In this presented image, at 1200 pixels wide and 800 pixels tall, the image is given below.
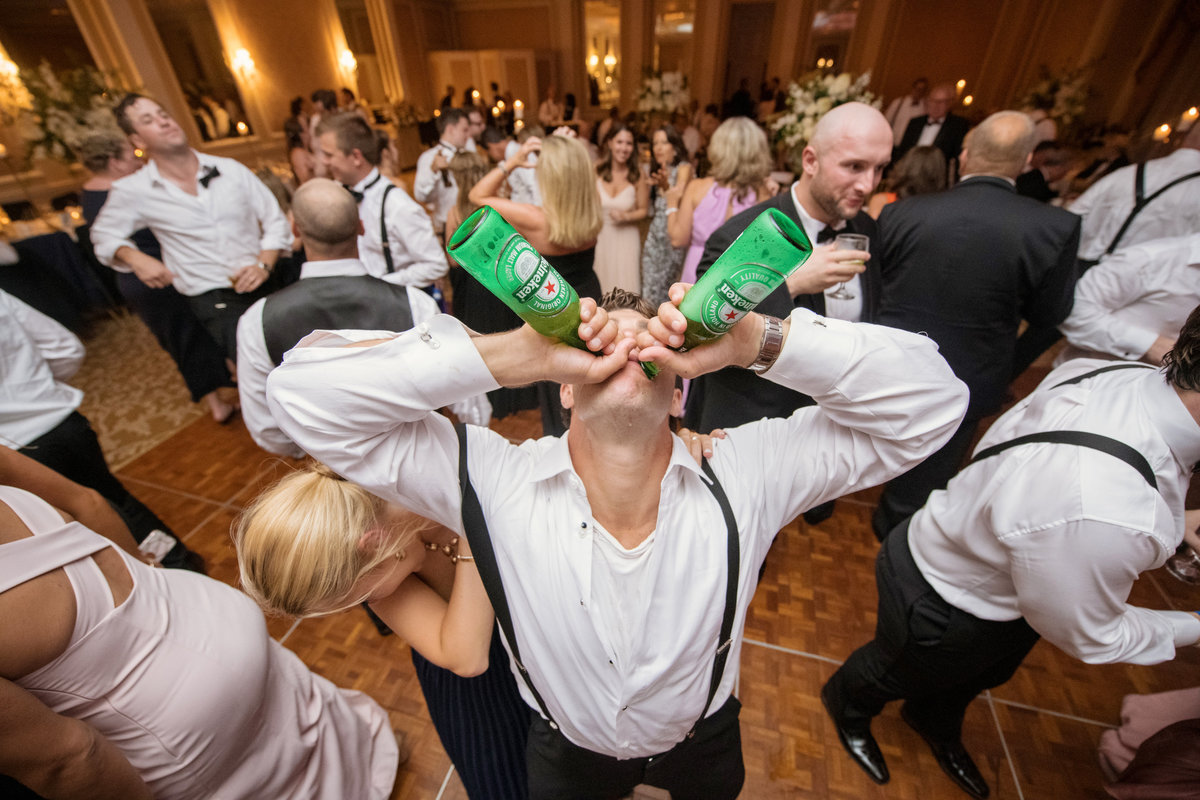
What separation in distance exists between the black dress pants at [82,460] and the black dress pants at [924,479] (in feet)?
10.7

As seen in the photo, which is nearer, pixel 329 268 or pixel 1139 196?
pixel 329 268

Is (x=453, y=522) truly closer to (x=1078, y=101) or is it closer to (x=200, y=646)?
(x=200, y=646)

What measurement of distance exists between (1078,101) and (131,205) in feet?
34.1

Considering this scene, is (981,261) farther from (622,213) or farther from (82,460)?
(82,460)

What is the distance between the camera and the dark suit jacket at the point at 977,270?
196 cm

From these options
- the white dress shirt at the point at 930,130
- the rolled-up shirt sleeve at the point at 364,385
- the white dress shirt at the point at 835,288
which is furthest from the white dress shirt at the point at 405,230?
the white dress shirt at the point at 930,130

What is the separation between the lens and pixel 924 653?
1544mm

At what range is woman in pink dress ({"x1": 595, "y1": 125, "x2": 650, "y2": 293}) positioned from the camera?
3.91 m

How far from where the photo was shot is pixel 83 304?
4949mm

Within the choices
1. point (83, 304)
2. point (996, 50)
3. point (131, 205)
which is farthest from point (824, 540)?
point (996, 50)

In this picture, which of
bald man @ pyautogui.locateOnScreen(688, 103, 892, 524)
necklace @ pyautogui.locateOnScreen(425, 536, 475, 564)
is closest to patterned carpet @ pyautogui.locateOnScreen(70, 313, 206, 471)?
necklace @ pyautogui.locateOnScreen(425, 536, 475, 564)

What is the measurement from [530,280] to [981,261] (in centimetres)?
213

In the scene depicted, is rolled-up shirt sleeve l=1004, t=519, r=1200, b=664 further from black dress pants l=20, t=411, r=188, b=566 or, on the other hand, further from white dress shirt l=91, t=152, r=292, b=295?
white dress shirt l=91, t=152, r=292, b=295

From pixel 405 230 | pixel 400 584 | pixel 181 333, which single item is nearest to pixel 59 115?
pixel 181 333
